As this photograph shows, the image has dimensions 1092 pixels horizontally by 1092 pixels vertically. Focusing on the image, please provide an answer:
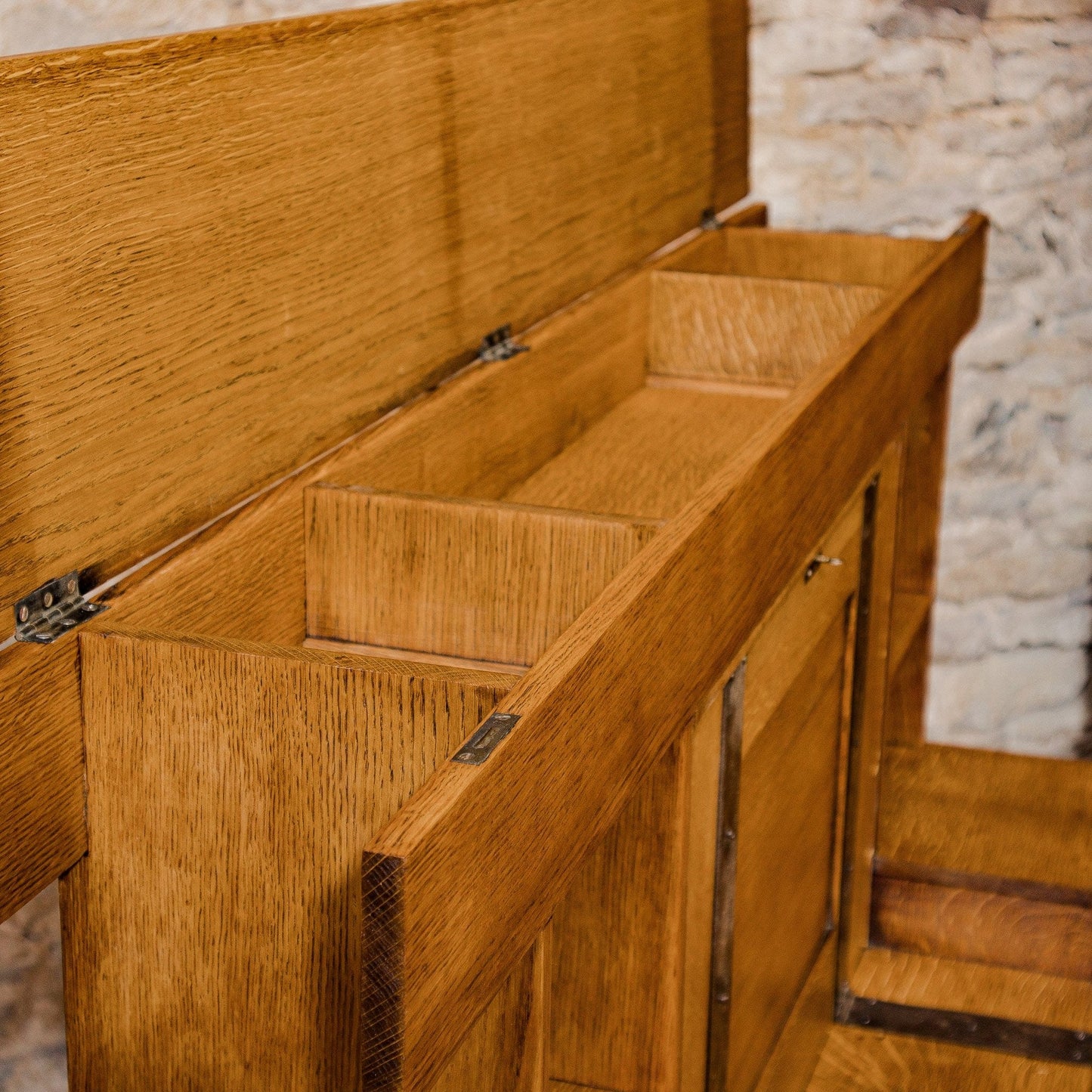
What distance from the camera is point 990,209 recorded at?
2.96m

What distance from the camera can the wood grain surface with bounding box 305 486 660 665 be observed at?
1.41 m

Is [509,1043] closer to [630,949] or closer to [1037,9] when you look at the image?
[630,949]

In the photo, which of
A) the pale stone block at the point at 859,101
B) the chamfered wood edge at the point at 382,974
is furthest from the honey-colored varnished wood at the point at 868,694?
the chamfered wood edge at the point at 382,974

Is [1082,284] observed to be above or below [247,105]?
below

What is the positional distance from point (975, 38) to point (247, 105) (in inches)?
75.7

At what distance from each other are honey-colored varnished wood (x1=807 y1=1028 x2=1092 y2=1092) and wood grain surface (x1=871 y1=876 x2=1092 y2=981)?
15cm

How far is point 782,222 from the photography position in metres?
3.07

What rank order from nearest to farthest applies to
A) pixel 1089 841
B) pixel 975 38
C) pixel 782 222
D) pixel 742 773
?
pixel 742 773, pixel 1089 841, pixel 975 38, pixel 782 222

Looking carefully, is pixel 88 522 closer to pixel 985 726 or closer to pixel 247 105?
pixel 247 105

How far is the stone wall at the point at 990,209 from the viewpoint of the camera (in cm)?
289

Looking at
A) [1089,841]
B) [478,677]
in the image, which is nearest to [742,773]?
[478,677]

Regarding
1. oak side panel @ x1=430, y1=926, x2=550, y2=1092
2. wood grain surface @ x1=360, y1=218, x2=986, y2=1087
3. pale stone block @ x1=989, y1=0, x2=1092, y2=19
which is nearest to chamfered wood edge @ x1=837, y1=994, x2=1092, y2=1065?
wood grain surface @ x1=360, y1=218, x2=986, y2=1087

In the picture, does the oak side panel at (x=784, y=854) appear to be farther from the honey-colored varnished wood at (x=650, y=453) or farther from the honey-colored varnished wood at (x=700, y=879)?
the honey-colored varnished wood at (x=650, y=453)

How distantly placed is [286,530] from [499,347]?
21.7 inches
